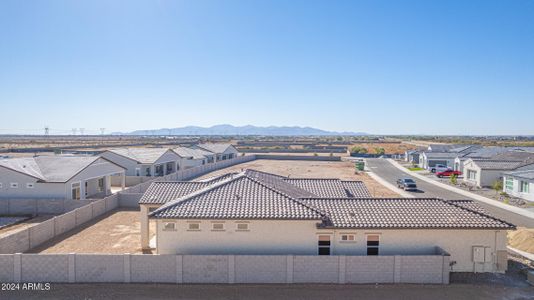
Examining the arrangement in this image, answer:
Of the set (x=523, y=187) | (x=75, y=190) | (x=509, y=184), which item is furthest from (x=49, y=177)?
(x=509, y=184)

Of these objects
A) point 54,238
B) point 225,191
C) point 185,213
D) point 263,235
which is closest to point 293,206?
point 263,235

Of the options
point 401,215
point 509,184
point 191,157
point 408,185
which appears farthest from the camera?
point 191,157

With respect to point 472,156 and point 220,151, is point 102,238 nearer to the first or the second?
point 220,151

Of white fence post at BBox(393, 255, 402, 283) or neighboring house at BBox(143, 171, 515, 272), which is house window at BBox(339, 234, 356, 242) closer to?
neighboring house at BBox(143, 171, 515, 272)

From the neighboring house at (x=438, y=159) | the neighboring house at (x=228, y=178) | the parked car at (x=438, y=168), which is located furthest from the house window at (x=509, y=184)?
the neighboring house at (x=228, y=178)

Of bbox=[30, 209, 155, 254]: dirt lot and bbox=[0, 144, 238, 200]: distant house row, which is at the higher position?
bbox=[0, 144, 238, 200]: distant house row

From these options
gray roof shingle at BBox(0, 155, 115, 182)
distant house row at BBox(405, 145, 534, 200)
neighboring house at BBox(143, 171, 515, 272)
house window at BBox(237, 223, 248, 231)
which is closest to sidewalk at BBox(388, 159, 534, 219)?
distant house row at BBox(405, 145, 534, 200)
